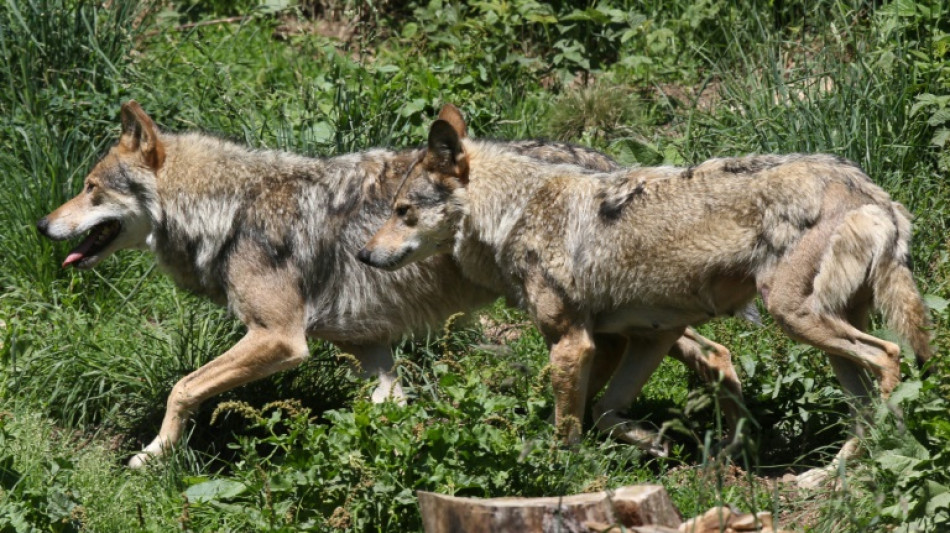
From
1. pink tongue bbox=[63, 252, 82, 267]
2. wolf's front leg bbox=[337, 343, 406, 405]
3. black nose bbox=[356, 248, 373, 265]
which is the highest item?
black nose bbox=[356, 248, 373, 265]

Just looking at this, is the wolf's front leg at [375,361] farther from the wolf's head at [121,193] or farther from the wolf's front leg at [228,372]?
the wolf's head at [121,193]

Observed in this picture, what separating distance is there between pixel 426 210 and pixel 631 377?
1315mm

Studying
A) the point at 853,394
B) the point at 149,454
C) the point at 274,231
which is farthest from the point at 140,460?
the point at 853,394

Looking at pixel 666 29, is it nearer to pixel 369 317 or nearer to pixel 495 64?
pixel 495 64

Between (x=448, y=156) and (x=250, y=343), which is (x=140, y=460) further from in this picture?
(x=448, y=156)

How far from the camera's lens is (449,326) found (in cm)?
659

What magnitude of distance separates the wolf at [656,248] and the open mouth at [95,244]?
1.50m

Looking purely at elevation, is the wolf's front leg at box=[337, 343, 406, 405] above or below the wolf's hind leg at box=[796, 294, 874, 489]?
below

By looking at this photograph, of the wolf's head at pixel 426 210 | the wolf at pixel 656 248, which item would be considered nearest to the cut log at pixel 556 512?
the wolf at pixel 656 248

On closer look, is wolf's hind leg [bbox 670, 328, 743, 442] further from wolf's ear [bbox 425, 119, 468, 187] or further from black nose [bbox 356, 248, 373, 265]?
black nose [bbox 356, 248, 373, 265]

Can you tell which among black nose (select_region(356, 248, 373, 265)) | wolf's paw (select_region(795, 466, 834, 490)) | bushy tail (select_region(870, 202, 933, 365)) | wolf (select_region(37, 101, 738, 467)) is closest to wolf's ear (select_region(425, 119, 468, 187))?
wolf (select_region(37, 101, 738, 467))

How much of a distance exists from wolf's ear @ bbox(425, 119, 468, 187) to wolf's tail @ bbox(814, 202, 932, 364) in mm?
1842

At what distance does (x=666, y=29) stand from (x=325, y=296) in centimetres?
407

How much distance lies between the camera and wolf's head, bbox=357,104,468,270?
246 inches
